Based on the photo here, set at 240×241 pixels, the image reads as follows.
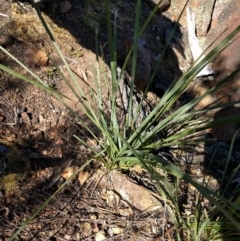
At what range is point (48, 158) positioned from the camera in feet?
6.56

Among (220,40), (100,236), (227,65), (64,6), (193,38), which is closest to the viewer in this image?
(100,236)

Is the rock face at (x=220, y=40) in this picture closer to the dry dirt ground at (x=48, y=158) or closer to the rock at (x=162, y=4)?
the rock at (x=162, y=4)

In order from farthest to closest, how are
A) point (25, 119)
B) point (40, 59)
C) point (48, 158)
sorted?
point (40, 59) → point (25, 119) → point (48, 158)

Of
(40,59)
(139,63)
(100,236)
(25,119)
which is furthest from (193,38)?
(100,236)

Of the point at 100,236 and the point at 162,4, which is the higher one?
the point at 162,4

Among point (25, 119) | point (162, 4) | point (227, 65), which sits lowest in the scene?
point (25, 119)

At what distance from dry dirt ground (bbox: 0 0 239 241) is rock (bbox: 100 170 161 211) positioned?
3 cm

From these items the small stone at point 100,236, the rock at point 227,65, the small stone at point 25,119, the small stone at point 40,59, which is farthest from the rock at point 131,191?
the rock at point 227,65

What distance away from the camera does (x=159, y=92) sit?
9.56ft

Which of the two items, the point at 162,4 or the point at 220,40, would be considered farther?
the point at 162,4

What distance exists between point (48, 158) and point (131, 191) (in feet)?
1.48

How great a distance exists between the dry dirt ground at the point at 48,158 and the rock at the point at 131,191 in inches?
1.1

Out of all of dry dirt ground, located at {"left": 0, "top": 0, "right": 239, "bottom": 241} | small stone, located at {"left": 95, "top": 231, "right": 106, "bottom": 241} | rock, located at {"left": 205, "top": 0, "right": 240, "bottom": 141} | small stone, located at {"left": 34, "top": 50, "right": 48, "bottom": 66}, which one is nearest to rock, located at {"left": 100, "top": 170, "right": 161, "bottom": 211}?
dry dirt ground, located at {"left": 0, "top": 0, "right": 239, "bottom": 241}

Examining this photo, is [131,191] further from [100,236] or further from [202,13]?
[202,13]
